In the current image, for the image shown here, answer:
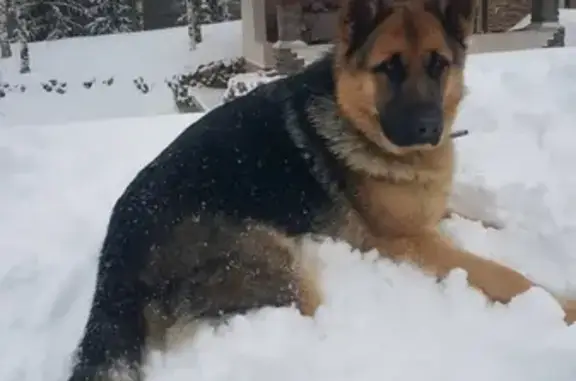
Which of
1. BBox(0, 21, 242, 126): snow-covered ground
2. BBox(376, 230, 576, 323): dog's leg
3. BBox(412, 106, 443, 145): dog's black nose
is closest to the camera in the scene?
BBox(376, 230, 576, 323): dog's leg

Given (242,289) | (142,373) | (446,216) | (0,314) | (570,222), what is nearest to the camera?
(142,373)

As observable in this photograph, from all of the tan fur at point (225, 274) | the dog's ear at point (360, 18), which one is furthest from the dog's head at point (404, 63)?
the tan fur at point (225, 274)

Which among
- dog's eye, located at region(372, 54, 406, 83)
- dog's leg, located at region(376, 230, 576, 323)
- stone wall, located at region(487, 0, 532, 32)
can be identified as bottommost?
stone wall, located at region(487, 0, 532, 32)

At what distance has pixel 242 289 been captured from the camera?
113 inches

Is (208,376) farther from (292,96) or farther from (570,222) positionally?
(570,222)

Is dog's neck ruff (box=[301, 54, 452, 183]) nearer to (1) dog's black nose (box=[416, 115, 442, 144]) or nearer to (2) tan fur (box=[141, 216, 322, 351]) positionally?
(1) dog's black nose (box=[416, 115, 442, 144])

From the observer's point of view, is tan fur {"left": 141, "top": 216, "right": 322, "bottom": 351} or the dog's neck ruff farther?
the dog's neck ruff

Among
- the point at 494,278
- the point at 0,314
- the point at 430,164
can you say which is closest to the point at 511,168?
the point at 430,164

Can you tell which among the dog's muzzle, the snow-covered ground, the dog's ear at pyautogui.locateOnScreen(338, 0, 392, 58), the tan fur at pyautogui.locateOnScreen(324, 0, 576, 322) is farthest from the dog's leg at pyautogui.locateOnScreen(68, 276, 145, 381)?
the snow-covered ground

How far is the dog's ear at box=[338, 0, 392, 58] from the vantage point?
3.21m

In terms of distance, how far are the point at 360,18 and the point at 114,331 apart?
160 centimetres

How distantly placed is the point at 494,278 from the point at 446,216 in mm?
834

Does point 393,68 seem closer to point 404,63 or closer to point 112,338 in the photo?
point 404,63

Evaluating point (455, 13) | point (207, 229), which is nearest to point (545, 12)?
point (455, 13)
